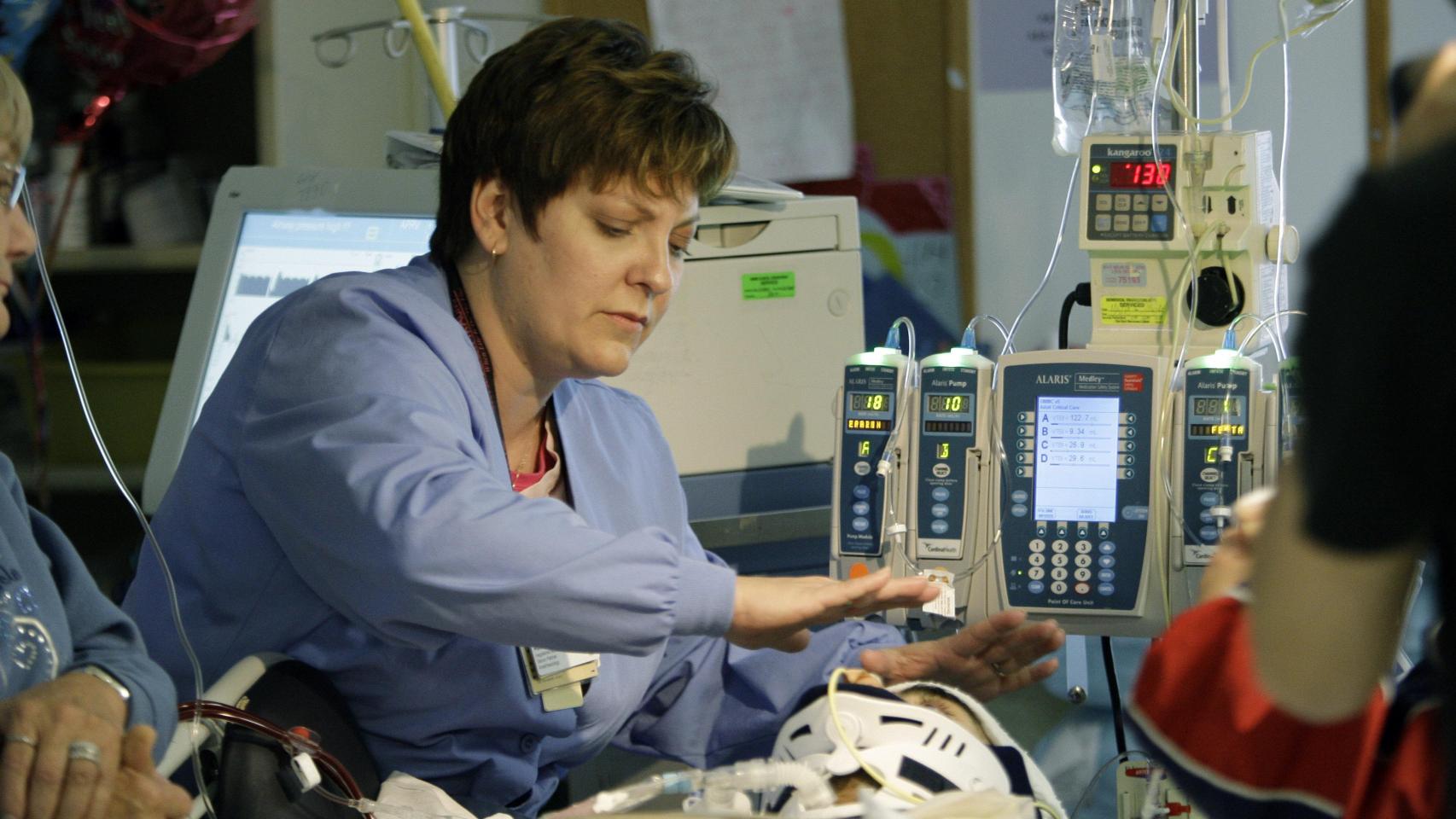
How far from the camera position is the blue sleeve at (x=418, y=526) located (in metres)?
1.20

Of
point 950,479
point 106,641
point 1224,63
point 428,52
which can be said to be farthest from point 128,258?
point 1224,63

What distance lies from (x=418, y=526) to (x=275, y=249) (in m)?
1.22

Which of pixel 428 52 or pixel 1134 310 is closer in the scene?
pixel 1134 310

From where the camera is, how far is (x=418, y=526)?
3.92 feet

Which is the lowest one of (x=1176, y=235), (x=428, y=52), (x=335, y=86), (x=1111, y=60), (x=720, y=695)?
(x=720, y=695)

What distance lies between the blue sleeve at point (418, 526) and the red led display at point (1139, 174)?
867 millimetres

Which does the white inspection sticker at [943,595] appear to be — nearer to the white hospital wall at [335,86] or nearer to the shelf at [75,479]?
the white hospital wall at [335,86]

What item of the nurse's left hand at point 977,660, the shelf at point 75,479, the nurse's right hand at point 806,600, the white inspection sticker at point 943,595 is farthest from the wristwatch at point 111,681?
the shelf at point 75,479

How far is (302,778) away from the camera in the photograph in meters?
1.23

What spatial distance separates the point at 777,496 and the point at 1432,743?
1.48 m

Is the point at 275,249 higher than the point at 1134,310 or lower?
higher

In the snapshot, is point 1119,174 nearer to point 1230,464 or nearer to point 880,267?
point 1230,464

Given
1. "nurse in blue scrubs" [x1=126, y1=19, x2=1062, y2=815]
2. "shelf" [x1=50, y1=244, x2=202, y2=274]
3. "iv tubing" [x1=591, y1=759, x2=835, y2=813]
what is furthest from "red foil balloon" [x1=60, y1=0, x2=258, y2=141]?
"iv tubing" [x1=591, y1=759, x2=835, y2=813]

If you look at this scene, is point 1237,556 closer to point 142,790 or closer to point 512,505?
point 512,505
